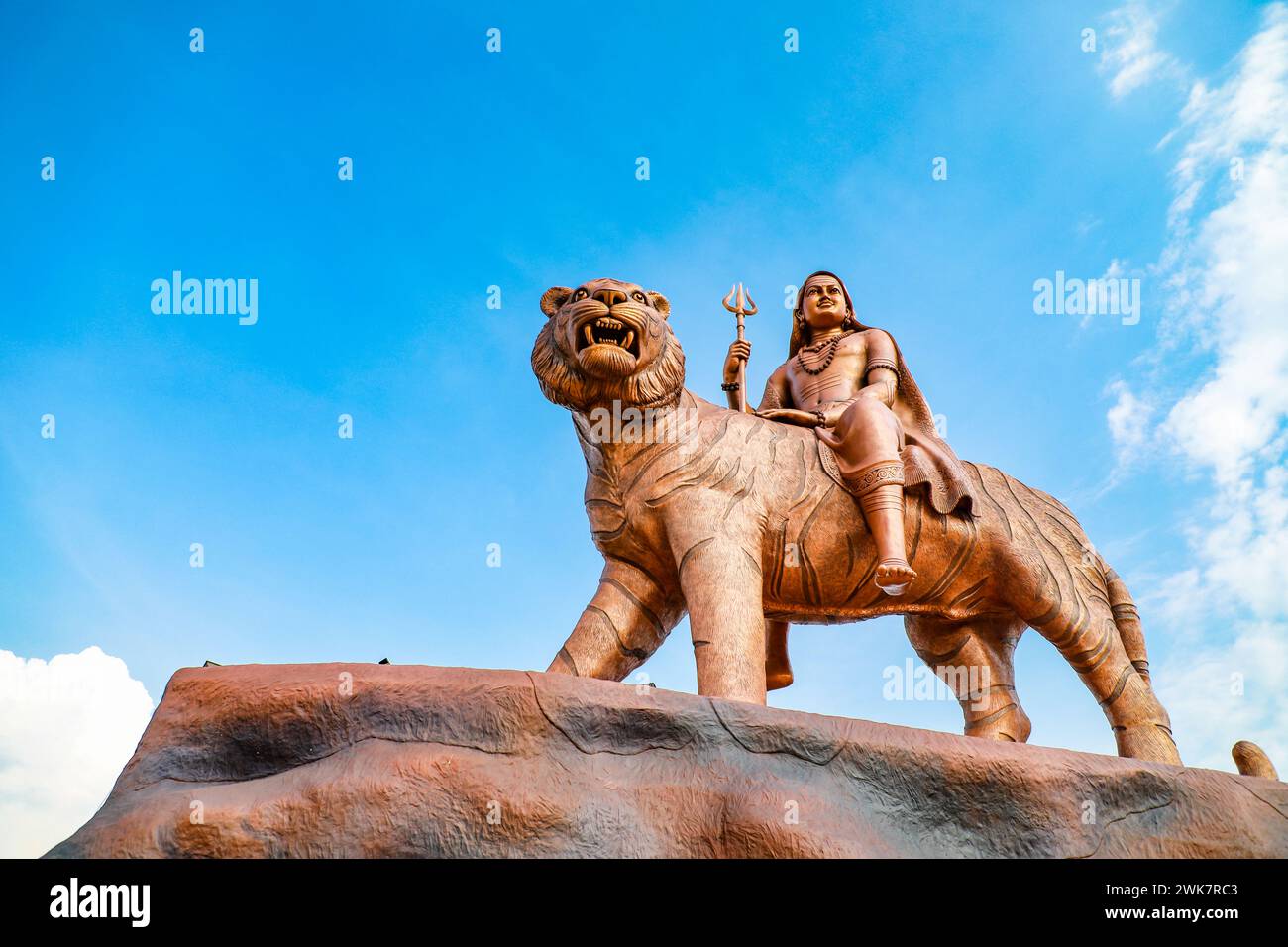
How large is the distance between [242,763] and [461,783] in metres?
0.77

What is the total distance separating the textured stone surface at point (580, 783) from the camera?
347 centimetres

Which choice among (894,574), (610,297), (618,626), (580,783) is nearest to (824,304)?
(610,297)

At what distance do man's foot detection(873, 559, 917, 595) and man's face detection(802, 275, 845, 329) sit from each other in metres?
1.81

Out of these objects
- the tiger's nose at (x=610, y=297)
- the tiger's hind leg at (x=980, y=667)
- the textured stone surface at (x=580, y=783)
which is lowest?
the textured stone surface at (x=580, y=783)

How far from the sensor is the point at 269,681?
3.81 metres

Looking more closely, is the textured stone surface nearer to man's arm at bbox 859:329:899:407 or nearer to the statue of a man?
the statue of a man

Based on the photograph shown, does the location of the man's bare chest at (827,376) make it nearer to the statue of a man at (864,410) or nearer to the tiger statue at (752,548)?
the statue of a man at (864,410)

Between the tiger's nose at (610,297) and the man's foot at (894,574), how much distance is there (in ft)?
5.89

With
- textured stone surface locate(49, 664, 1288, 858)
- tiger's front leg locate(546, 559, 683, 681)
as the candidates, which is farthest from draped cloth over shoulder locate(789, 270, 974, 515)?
textured stone surface locate(49, 664, 1288, 858)

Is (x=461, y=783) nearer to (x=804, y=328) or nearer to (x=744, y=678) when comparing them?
(x=744, y=678)

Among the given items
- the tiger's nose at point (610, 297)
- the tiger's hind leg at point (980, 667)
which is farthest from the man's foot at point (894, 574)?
the tiger's nose at point (610, 297)

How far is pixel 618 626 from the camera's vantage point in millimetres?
5625

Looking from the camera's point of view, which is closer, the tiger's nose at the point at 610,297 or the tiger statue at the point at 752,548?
the tiger statue at the point at 752,548
